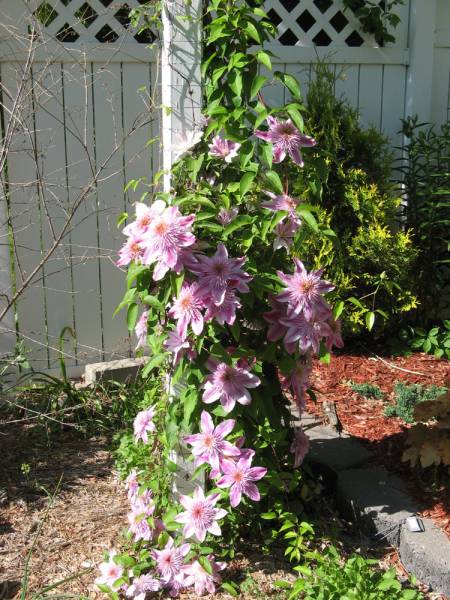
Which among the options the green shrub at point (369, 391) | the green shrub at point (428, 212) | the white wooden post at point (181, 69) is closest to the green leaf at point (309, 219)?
the white wooden post at point (181, 69)

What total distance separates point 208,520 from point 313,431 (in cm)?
118

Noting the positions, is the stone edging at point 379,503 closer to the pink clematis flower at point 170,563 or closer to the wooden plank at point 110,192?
the pink clematis flower at point 170,563

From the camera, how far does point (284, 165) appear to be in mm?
2359

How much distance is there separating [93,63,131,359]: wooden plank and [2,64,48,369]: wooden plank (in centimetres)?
36

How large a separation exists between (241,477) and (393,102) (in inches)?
136

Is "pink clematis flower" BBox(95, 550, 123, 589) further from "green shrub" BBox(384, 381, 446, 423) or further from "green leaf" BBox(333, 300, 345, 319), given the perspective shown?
"green shrub" BBox(384, 381, 446, 423)

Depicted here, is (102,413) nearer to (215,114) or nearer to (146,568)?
(146,568)

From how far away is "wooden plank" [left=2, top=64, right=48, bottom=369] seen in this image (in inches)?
151

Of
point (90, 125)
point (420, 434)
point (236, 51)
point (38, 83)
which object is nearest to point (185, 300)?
point (236, 51)

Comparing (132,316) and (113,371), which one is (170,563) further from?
(113,371)

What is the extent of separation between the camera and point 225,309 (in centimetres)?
209

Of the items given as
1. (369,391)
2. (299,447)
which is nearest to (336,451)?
(299,447)

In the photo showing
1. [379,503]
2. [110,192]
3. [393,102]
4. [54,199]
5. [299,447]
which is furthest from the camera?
[393,102]

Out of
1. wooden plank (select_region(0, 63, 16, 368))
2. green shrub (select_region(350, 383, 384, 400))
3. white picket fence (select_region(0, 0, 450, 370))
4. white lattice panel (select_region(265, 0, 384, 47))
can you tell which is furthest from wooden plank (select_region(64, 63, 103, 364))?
green shrub (select_region(350, 383, 384, 400))
